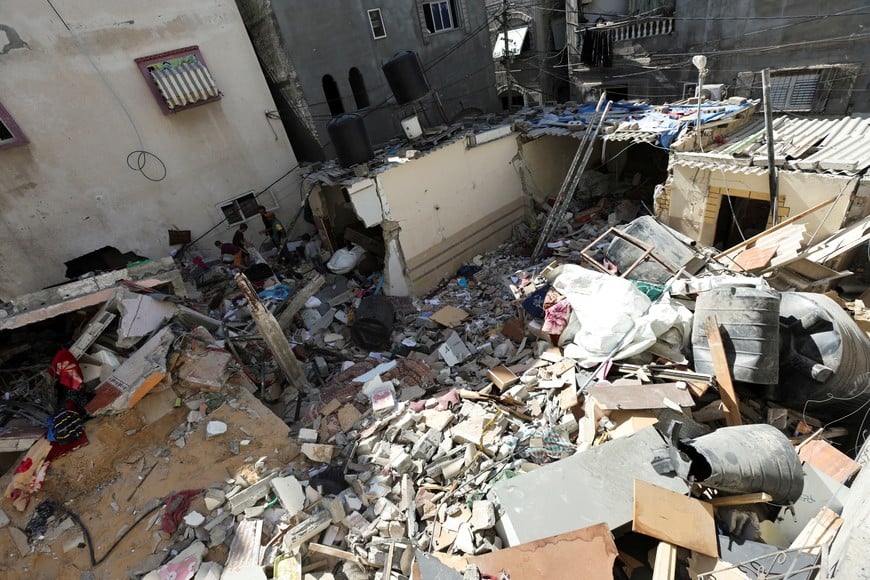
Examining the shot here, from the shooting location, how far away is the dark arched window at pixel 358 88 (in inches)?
524

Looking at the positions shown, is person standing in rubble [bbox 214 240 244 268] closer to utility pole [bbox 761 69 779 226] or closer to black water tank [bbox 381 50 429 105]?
black water tank [bbox 381 50 429 105]

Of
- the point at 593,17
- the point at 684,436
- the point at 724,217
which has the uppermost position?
the point at 593,17

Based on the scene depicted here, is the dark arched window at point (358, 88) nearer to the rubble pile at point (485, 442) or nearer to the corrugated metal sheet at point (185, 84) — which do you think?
the corrugated metal sheet at point (185, 84)

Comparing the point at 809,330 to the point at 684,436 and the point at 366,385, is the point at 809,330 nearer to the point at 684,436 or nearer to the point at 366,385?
the point at 684,436

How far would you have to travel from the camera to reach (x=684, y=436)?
5.23 metres

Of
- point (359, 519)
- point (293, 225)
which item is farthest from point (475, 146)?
point (359, 519)

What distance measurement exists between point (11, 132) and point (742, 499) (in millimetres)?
13909

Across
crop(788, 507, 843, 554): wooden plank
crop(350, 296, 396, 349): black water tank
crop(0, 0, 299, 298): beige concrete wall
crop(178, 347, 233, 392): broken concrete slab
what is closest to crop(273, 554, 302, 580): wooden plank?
crop(178, 347, 233, 392): broken concrete slab

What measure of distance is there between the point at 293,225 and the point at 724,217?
1158cm

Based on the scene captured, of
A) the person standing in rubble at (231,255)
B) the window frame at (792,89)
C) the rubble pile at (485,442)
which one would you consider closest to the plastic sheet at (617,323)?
the rubble pile at (485,442)

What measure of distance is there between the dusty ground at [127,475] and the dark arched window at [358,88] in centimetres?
1053

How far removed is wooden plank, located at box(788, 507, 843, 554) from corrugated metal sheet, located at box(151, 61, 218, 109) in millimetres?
13489

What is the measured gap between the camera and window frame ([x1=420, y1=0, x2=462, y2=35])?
14.1m

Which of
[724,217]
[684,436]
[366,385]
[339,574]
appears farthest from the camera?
[724,217]
